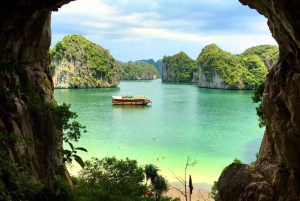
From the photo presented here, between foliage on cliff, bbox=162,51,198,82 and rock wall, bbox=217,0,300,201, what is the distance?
109517 millimetres

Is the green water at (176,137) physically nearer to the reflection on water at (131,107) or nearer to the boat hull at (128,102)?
the reflection on water at (131,107)

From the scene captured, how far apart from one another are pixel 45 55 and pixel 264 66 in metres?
82.8

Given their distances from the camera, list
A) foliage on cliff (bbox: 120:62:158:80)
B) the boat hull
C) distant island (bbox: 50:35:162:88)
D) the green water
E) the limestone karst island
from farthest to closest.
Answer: foliage on cliff (bbox: 120:62:158:80) → distant island (bbox: 50:35:162:88) → the boat hull → the green water → the limestone karst island

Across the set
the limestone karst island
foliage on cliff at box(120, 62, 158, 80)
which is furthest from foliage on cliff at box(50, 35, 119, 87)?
foliage on cliff at box(120, 62, 158, 80)

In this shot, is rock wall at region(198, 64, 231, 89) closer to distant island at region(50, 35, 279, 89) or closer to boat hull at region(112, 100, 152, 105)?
distant island at region(50, 35, 279, 89)

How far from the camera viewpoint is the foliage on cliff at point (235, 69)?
80375 millimetres

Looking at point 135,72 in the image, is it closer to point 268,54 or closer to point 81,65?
point 81,65

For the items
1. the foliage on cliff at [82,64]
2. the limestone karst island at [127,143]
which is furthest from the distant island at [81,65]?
the limestone karst island at [127,143]

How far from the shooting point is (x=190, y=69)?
121438 millimetres

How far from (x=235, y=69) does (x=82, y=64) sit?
40.5 meters

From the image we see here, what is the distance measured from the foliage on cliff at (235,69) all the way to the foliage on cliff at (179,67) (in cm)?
2963

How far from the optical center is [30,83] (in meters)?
9.61

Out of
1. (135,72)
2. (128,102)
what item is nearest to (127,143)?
(128,102)

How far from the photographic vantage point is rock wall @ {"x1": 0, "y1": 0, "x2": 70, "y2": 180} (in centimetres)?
744
